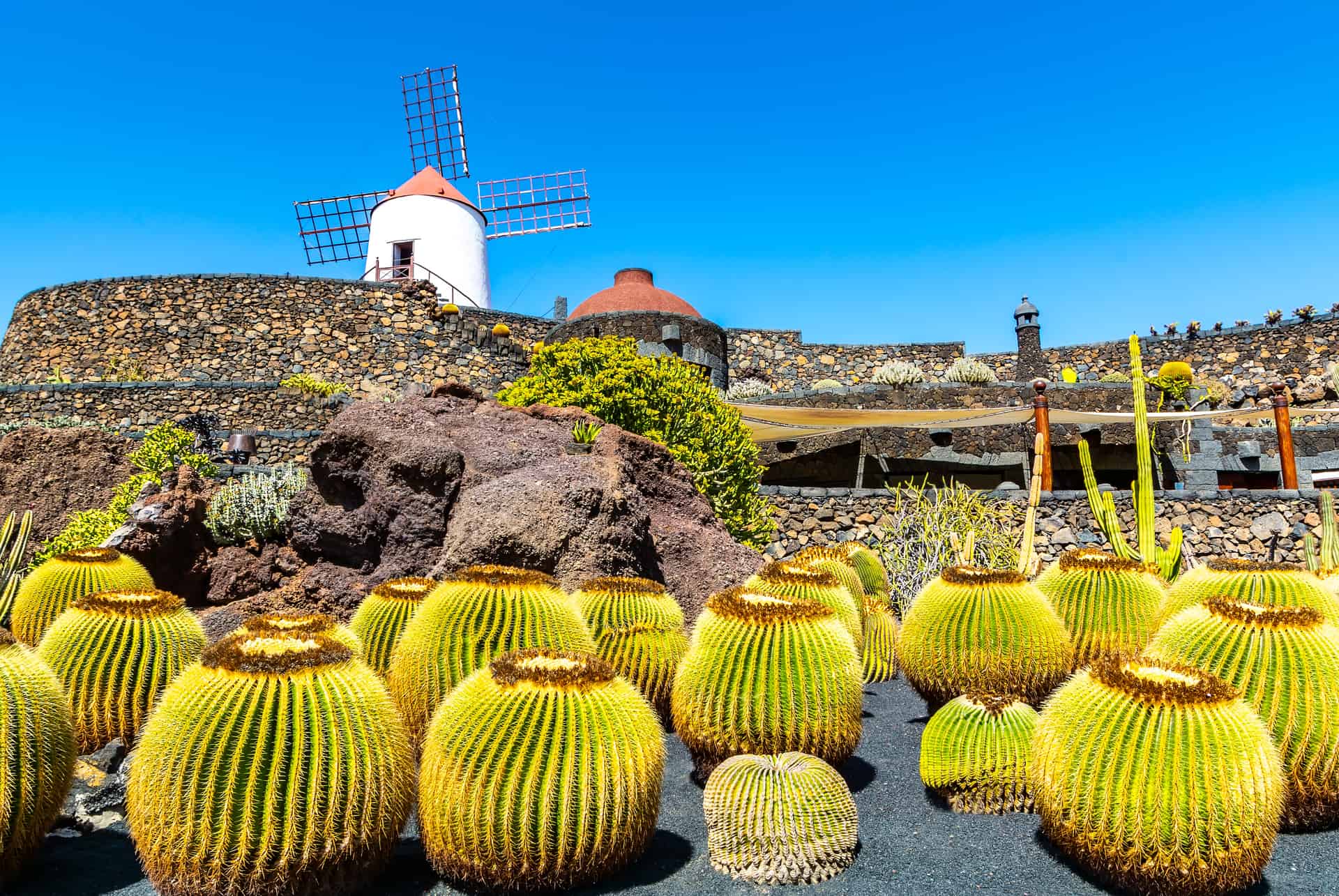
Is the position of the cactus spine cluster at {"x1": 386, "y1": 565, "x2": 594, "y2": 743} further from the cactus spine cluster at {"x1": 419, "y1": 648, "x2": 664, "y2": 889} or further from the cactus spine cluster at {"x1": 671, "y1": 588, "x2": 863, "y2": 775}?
the cactus spine cluster at {"x1": 419, "y1": 648, "x2": 664, "y2": 889}

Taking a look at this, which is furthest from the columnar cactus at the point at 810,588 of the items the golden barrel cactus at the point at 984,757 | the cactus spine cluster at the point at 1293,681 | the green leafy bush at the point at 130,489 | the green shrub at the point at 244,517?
the green leafy bush at the point at 130,489

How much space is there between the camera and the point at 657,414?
9859mm

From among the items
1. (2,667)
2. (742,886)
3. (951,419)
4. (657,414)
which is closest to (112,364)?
(657,414)

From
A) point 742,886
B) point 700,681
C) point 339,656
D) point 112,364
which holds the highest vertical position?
A: point 112,364

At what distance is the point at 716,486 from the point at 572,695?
6.39 m

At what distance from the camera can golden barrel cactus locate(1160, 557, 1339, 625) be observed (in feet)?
15.9

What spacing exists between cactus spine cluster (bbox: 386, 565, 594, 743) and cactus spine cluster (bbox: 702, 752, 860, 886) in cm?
111

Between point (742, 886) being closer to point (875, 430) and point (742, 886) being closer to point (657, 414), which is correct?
point (657, 414)

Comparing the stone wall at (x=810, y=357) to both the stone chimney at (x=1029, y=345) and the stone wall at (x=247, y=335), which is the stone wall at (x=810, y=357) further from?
the stone wall at (x=247, y=335)

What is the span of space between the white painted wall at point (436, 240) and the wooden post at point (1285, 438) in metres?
20.7

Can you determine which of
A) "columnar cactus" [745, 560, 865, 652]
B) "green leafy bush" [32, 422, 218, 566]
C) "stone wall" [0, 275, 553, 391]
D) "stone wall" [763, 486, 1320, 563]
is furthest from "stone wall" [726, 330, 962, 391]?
"columnar cactus" [745, 560, 865, 652]

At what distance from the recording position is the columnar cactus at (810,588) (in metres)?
5.46

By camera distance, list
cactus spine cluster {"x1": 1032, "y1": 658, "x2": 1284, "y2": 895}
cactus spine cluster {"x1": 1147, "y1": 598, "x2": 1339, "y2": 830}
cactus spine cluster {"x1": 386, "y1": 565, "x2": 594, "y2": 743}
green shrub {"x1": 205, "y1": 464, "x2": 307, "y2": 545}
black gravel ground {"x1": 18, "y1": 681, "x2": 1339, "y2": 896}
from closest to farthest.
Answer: cactus spine cluster {"x1": 1032, "y1": 658, "x2": 1284, "y2": 895}, black gravel ground {"x1": 18, "y1": 681, "x2": 1339, "y2": 896}, cactus spine cluster {"x1": 1147, "y1": 598, "x2": 1339, "y2": 830}, cactus spine cluster {"x1": 386, "y1": 565, "x2": 594, "y2": 743}, green shrub {"x1": 205, "y1": 464, "x2": 307, "y2": 545}

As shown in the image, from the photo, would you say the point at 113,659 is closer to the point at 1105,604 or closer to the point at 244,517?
the point at 244,517
